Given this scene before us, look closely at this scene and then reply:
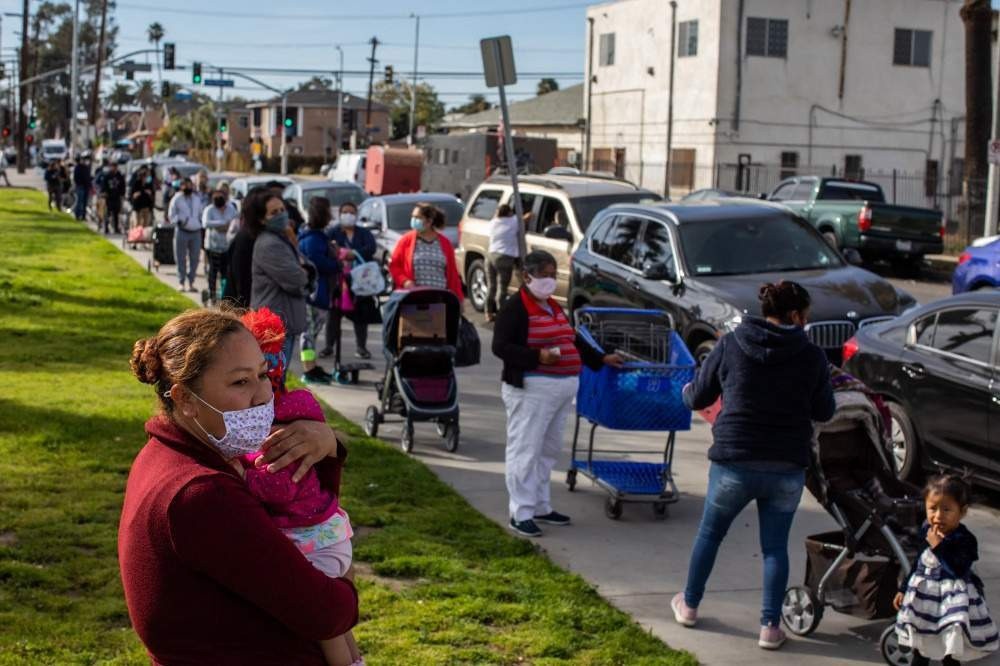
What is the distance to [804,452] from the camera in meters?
6.23

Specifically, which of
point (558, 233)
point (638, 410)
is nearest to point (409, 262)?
point (638, 410)

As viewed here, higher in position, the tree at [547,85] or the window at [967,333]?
the tree at [547,85]

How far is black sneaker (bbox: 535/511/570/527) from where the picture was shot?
8359mm

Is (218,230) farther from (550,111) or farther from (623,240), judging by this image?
(550,111)

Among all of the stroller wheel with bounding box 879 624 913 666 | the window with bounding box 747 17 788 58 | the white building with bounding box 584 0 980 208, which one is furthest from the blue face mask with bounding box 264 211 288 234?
the window with bounding box 747 17 788 58

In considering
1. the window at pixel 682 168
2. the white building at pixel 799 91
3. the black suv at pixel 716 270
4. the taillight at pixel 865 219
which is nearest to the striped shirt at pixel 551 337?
the black suv at pixel 716 270

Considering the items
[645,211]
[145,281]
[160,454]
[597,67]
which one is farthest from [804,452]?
[597,67]

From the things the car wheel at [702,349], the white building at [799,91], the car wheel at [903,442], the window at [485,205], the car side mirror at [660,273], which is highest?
the white building at [799,91]

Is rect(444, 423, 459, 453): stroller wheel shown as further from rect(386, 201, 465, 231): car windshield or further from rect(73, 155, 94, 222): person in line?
rect(73, 155, 94, 222): person in line

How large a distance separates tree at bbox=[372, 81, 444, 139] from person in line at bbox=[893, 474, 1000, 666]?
115 metres

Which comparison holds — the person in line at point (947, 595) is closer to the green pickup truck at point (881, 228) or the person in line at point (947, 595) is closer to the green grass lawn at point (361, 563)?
the green grass lawn at point (361, 563)

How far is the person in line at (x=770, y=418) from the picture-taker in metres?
6.16

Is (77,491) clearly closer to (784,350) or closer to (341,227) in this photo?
(784,350)

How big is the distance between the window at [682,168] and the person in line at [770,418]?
140 ft
